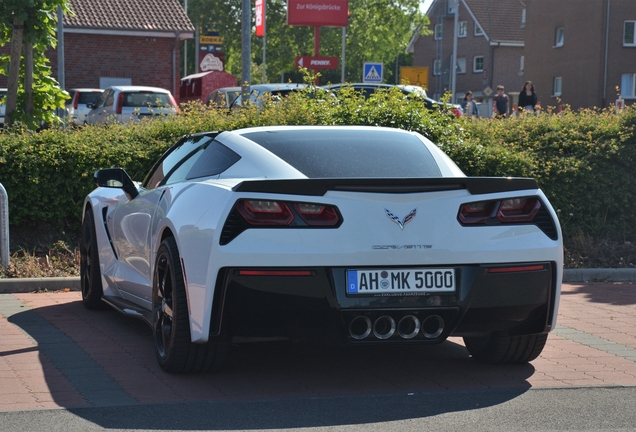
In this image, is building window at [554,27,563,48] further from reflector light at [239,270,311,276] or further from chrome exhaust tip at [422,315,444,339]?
reflector light at [239,270,311,276]

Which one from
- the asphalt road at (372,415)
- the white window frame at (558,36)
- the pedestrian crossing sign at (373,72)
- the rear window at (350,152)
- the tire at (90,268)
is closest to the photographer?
the asphalt road at (372,415)

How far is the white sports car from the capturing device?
5.20 meters

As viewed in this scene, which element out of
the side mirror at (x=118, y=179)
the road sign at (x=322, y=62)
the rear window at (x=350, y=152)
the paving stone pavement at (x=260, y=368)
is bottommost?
the paving stone pavement at (x=260, y=368)

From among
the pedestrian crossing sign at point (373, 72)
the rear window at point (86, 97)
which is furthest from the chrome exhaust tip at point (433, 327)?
the rear window at point (86, 97)

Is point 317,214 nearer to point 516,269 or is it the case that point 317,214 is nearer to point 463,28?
point 516,269

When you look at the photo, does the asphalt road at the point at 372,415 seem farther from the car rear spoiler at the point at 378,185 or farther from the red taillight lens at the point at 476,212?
the car rear spoiler at the point at 378,185

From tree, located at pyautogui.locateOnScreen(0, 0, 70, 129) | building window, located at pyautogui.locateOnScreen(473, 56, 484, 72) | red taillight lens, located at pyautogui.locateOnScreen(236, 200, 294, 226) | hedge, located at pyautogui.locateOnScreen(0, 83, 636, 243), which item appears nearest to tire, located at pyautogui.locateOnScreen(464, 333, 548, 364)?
red taillight lens, located at pyautogui.locateOnScreen(236, 200, 294, 226)

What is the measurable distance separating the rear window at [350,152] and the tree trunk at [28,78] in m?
8.08

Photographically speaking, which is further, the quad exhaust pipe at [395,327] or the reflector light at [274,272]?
the quad exhaust pipe at [395,327]

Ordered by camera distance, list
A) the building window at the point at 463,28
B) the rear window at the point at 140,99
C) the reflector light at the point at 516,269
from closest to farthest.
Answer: the reflector light at the point at 516,269 < the rear window at the point at 140,99 < the building window at the point at 463,28

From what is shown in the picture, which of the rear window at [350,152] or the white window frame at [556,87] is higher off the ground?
the white window frame at [556,87]

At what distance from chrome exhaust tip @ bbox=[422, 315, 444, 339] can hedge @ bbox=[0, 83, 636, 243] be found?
19.0ft

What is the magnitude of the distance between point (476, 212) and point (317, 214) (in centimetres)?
87

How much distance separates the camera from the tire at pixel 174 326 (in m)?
5.59
